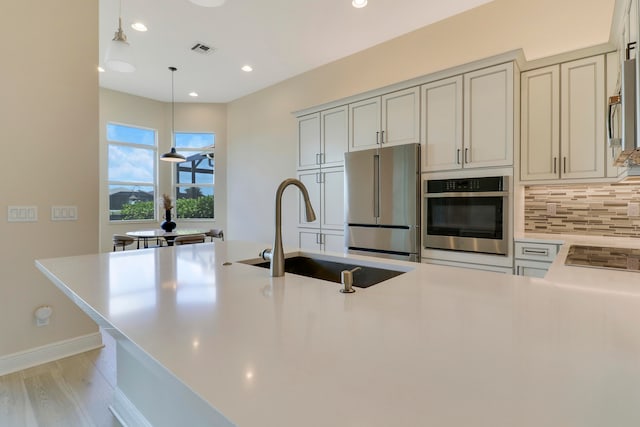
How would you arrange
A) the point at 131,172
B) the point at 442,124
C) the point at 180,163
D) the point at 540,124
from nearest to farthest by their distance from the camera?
1. the point at 540,124
2. the point at 442,124
3. the point at 131,172
4. the point at 180,163

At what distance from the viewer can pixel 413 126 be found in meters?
3.05

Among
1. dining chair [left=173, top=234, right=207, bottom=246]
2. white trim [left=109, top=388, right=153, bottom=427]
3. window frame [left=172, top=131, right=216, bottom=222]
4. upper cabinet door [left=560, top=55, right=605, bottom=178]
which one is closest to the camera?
white trim [left=109, top=388, right=153, bottom=427]

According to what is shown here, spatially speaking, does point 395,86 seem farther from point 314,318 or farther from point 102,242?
point 102,242

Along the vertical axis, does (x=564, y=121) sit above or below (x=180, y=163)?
below

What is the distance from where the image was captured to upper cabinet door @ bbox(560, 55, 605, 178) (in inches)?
92.7

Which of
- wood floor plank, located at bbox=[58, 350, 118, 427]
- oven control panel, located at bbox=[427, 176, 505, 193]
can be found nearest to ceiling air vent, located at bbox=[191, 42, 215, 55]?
oven control panel, located at bbox=[427, 176, 505, 193]

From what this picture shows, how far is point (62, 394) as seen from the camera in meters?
2.00

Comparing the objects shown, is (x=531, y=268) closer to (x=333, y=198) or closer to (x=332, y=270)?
(x=332, y=270)

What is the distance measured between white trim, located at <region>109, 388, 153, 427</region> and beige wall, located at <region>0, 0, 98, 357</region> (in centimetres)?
115

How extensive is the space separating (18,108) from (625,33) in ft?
12.8

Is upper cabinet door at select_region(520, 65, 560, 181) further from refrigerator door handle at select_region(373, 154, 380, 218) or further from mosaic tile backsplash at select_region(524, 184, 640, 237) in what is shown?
refrigerator door handle at select_region(373, 154, 380, 218)

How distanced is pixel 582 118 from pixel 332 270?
2.32 metres

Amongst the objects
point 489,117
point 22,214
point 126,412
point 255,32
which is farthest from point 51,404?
point 255,32

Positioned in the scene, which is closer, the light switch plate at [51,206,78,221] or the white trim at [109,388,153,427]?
the white trim at [109,388,153,427]
